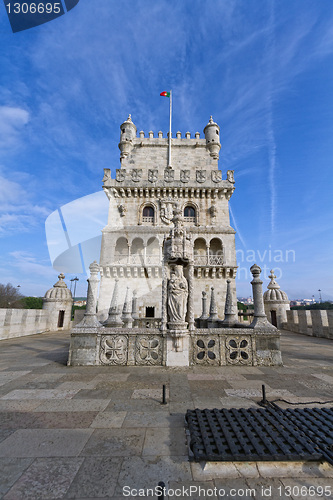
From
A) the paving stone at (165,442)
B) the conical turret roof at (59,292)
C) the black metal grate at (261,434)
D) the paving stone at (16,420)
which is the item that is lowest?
the paving stone at (16,420)

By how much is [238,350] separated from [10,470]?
21.2 feet

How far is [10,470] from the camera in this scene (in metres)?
2.56

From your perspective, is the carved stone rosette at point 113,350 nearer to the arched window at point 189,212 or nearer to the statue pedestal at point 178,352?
the statue pedestal at point 178,352

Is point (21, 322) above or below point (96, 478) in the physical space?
above

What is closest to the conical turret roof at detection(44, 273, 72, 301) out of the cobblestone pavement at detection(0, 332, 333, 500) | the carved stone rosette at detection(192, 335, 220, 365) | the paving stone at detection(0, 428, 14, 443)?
the cobblestone pavement at detection(0, 332, 333, 500)

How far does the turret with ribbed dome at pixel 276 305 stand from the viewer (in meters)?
24.6

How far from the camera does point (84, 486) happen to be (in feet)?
7.64

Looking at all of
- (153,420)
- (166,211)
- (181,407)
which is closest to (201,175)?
(166,211)

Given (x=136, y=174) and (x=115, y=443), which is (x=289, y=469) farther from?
(x=136, y=174)

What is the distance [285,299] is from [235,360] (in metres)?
20.9

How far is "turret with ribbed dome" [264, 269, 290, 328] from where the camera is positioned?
24.6 metres

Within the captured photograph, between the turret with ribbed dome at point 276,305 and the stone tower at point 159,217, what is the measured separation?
4.85m

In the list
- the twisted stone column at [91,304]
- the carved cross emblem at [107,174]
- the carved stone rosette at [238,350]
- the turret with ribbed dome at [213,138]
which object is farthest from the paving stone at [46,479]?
the turret with ribbed dome at [213,138]

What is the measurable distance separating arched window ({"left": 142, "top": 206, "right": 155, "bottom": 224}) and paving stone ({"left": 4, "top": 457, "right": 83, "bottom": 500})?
2328cm
